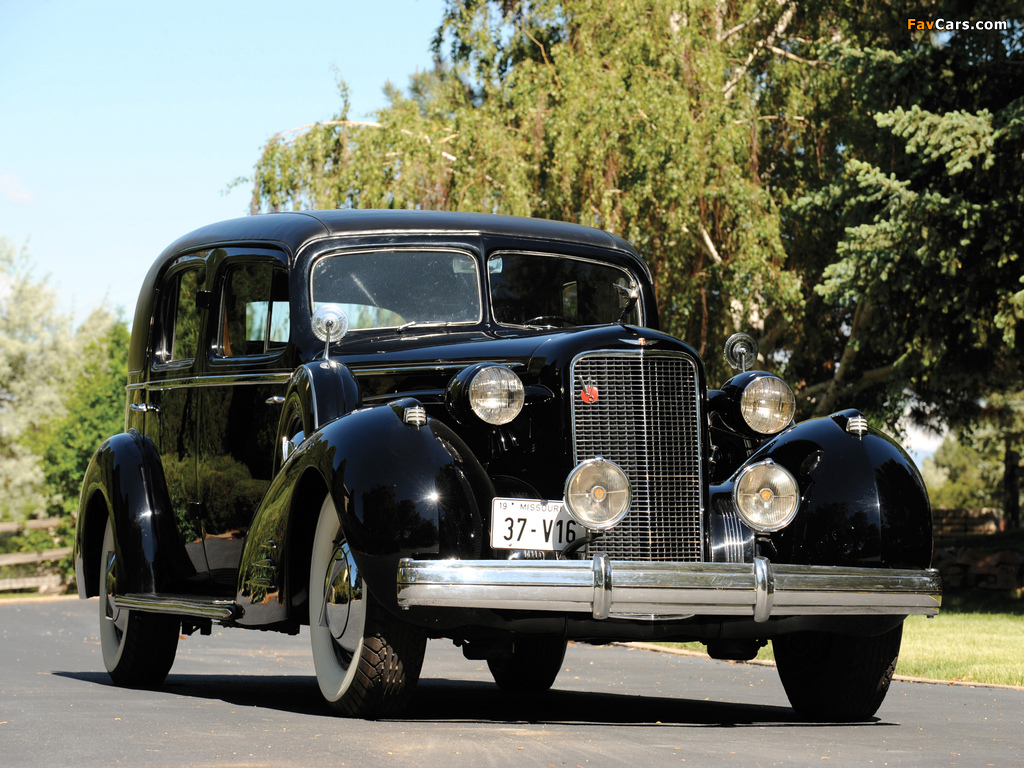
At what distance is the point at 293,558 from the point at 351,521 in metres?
0.80

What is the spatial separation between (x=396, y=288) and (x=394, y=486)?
2048 millimetres

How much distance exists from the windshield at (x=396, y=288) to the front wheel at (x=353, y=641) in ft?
5.03

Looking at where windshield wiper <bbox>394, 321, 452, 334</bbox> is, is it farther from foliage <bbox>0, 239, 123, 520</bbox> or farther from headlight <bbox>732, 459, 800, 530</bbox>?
foliage <bbox>0, 239, 123, 520</bbox>

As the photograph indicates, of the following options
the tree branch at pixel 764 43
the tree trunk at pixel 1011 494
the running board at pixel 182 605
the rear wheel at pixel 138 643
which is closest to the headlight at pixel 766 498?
the running board at pixel 182 605

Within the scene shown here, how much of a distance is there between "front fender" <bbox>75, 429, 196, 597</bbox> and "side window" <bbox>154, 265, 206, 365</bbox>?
573 mm

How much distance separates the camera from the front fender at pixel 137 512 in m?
7.87

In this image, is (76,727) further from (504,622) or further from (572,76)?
(572,76)

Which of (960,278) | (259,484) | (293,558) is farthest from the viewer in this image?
(960,278)

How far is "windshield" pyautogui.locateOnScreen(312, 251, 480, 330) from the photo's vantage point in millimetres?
7395

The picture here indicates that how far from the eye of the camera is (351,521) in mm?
5688

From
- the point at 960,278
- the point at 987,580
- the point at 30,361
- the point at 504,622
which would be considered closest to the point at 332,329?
the point at 504,622

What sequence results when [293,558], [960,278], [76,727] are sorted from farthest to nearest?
[960,278]
[293,558]
[76,727]

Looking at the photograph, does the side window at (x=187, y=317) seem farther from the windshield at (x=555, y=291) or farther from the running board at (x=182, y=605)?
the windshield at (x=555, y=291)

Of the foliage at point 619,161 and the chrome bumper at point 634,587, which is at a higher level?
the foliage at point 619,161
